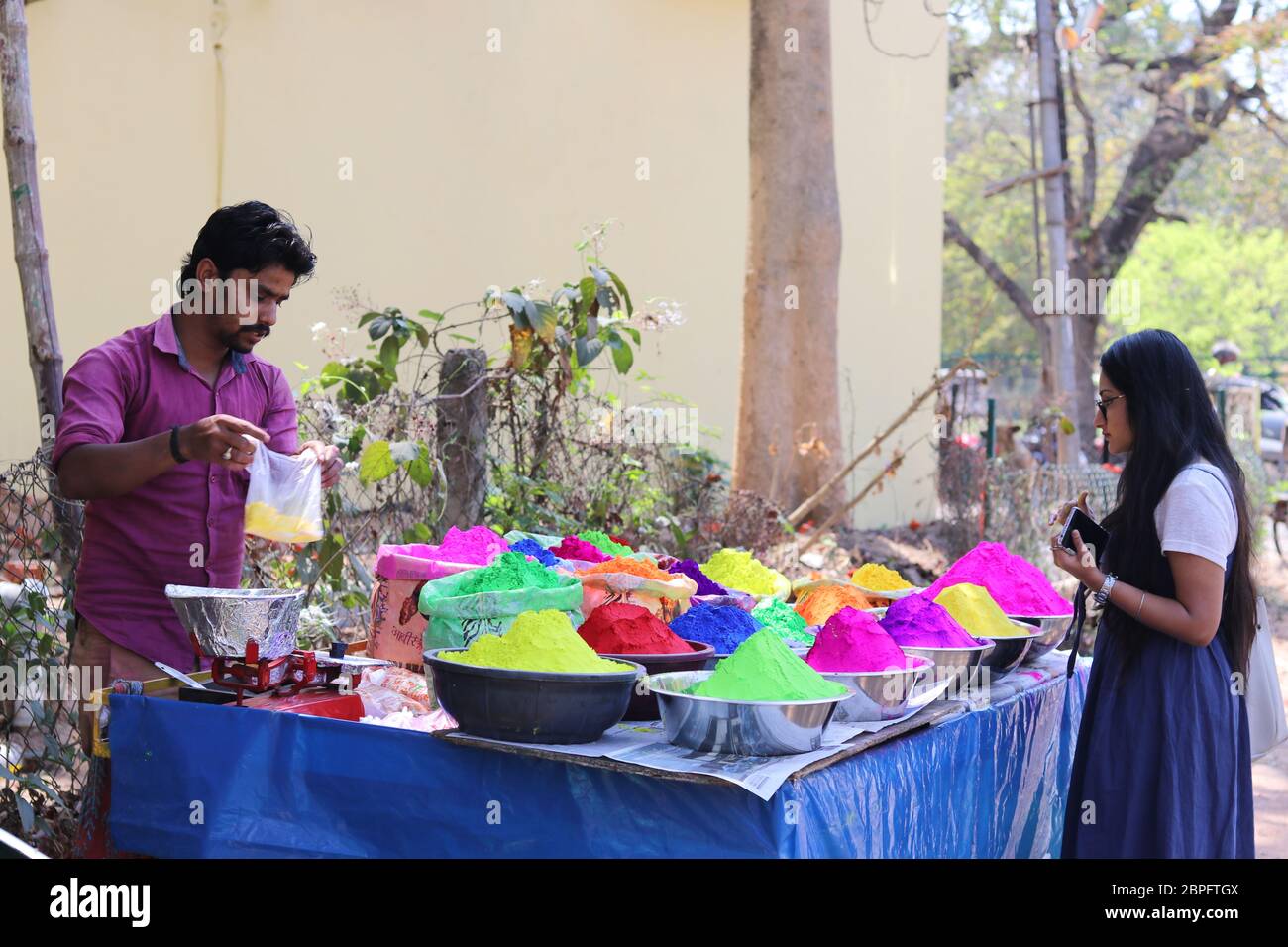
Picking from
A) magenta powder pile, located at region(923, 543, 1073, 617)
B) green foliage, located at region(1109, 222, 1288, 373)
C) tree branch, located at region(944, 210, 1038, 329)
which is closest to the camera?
magenta powder pile, located at region(923, 543, 1073, 617)

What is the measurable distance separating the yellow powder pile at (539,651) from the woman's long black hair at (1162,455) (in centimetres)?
121

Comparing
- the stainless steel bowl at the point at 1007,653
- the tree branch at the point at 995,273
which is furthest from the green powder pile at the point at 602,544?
the tree branch at the point at 995,273

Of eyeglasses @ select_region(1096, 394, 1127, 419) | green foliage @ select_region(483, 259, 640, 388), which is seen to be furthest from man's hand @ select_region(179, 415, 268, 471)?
green foliage @ select_region(483, 259, 640, 388)

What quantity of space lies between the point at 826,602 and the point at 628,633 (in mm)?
782

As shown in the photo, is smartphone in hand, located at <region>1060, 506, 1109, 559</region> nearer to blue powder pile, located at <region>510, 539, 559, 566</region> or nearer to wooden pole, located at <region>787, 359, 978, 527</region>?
blue powder pile, located at <region>510, 539, 559, 566</region>

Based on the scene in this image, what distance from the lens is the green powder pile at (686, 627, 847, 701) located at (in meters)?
2.26

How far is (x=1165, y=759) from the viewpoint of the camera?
8.96 ft

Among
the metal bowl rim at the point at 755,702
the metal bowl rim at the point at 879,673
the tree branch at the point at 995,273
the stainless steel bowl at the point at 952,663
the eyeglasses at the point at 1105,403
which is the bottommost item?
the stainless steel bowl at the point at 952,663

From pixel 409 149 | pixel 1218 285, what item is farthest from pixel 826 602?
pixel 1218 285

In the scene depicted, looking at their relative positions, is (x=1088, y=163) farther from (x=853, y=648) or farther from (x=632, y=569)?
(x=853, y=648)

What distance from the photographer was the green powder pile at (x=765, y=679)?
7.41ft

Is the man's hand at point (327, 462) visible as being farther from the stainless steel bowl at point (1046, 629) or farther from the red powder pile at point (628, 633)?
the stainless steel bowl at point (1046, 629)

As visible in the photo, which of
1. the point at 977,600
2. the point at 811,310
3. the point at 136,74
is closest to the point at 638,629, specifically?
the point at 977,600

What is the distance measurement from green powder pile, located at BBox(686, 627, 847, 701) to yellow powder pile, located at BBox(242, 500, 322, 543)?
Answer: 0.89 metres
